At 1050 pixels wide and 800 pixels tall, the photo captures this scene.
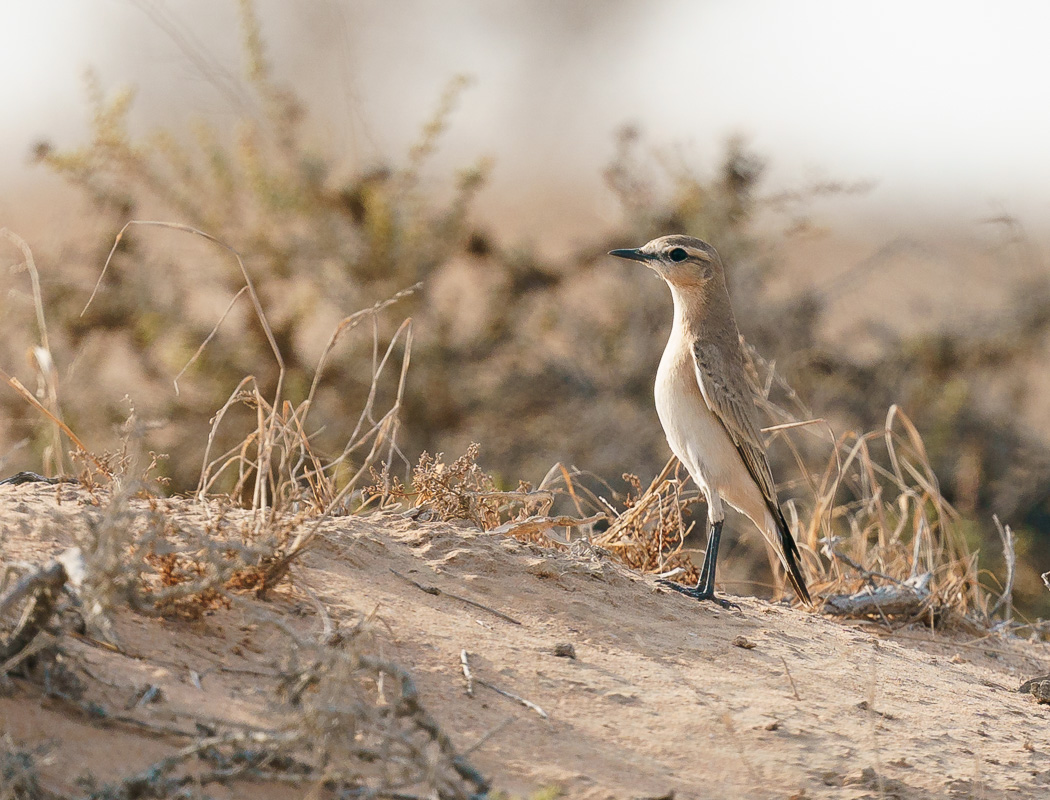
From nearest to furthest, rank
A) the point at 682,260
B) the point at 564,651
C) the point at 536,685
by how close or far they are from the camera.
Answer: the point at 536,685
the point at 564,651
the point at 682,260

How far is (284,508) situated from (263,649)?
0.60 metres

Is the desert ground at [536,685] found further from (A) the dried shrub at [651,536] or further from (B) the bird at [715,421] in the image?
(B) the bird at [715,421]

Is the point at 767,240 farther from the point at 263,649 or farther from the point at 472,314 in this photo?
the point at 263,649

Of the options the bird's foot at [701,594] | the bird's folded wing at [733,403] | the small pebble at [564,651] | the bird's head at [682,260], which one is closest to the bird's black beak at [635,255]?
the bird's head at [682,260]

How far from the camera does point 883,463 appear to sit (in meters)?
10.3

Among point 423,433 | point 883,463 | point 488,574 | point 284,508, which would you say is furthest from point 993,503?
point 284,508

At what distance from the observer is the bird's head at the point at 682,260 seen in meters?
5.54

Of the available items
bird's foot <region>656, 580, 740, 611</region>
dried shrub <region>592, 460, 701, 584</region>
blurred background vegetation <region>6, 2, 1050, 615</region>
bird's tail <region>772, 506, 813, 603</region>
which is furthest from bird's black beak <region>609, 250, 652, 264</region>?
→ blurred background vegetation <region>6, 2, 1050, 615</region>

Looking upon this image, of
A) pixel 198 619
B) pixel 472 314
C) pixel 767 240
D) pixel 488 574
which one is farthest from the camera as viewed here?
pixel 472 314

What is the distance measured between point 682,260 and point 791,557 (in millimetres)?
1552

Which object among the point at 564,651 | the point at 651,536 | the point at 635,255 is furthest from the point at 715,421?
the point at 564,651

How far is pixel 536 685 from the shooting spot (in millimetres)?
3223

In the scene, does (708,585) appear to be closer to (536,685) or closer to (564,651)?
(564,651)

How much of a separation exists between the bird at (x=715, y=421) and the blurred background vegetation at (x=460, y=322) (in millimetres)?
4095
